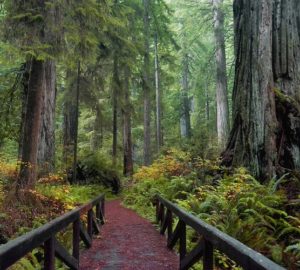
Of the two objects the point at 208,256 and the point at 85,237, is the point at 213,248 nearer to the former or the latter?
the point at 208,256

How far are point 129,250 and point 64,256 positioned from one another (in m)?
2.21

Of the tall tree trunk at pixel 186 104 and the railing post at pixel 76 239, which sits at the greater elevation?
the tall tree trunk at pixel 186 104

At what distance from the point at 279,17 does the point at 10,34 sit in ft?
21.9


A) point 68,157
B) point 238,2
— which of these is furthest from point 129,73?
point 238,2

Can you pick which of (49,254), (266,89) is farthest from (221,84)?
(49,254)

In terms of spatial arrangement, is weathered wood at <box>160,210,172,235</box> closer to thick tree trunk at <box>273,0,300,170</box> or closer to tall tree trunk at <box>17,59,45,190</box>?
tall tree trunk at <box>17,59,45,190</box>

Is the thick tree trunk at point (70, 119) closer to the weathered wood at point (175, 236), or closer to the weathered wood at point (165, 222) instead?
the weathered wood at point (165, 222)

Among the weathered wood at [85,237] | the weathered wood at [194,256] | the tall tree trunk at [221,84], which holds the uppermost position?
the tall tree trunk at [221,84]

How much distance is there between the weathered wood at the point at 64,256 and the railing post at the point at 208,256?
1610 mm

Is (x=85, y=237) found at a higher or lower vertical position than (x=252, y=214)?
lower

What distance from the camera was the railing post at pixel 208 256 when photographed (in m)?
3.90

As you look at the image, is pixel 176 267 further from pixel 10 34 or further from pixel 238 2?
pixel 238 2

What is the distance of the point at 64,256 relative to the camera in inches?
185

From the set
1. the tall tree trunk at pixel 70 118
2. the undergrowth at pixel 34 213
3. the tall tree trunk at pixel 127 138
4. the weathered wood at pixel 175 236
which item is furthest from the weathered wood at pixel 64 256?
the tall tree trunk at pixel 127 138
